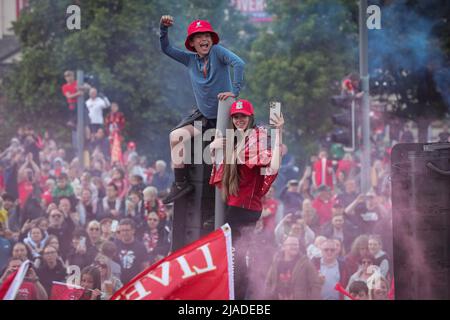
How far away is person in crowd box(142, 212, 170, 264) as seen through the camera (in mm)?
11750

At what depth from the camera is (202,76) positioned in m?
8.10

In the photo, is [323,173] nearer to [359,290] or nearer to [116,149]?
[116,149]

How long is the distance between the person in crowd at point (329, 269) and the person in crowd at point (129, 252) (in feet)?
6.22

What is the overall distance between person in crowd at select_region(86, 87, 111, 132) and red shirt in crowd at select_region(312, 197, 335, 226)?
18.8ft

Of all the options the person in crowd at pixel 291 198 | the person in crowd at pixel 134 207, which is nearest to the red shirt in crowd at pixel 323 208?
the person in crowd at pixel 291 198

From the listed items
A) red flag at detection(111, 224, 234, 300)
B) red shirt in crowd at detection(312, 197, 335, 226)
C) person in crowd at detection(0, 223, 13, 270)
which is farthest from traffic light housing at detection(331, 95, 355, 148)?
red flag at detection(111, 224, 234, 300)

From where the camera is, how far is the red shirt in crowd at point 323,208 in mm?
13703

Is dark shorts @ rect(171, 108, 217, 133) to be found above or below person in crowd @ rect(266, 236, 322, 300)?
above

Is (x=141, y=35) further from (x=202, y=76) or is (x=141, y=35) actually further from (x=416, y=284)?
(x=416, y=284)

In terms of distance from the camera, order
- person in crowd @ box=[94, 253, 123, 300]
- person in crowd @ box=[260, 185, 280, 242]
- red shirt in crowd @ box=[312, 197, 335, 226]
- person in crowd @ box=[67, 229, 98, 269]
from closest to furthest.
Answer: person in crowd @ box=[94, 253, 123, 300] → person in crowd @ box=[67, 229, 98, 269] → person in crowd @ box=[260, 185, 280, 242] → red shirt in crowd @ box=[312, 197, 335, 226]

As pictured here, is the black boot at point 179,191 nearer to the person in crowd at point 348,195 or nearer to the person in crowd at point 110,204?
the person in crowd at point 110,204

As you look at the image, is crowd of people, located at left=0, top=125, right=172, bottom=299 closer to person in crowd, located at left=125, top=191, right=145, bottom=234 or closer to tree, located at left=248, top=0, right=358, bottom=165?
person in crowd, located at left=125, top=191, right=145, bottom=234

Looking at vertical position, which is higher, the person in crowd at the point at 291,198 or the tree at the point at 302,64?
the tree at the point at 302,64

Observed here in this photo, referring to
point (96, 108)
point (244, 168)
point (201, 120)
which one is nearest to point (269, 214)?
point (201, 120)
